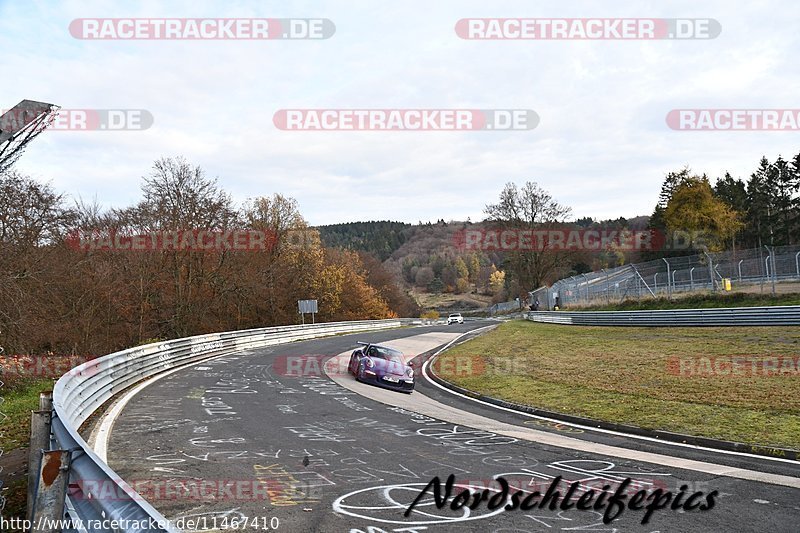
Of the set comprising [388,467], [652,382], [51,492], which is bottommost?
[652,382]

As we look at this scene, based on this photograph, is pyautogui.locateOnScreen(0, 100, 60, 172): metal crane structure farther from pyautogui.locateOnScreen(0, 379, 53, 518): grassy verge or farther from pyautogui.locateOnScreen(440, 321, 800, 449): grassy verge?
pyautogui.locateOnScreen(440, 321, 800, 449): grassy verge

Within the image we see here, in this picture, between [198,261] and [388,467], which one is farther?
[198,261]

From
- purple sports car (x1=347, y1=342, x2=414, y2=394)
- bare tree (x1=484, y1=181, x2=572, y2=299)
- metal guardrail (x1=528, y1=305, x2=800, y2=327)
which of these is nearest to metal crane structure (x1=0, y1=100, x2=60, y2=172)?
purple sports car (x1=347, y1=342, x2=414, y2=394)

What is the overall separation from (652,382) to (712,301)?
682 inches

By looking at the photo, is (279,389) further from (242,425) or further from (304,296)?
(304,296)

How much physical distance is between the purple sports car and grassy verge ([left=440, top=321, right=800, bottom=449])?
1.91 meters

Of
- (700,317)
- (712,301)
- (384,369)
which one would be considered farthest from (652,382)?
(712,301)

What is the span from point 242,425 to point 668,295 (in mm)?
29162

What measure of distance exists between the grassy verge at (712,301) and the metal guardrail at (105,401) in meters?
22.0

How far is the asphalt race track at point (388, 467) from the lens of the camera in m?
6.09

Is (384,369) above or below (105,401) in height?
below

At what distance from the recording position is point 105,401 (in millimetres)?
13453

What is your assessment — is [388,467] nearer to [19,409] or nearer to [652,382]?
[19,409]

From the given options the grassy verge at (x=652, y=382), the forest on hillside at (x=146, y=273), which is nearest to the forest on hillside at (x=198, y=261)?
the forest on hillside at (x=146, y=273)
